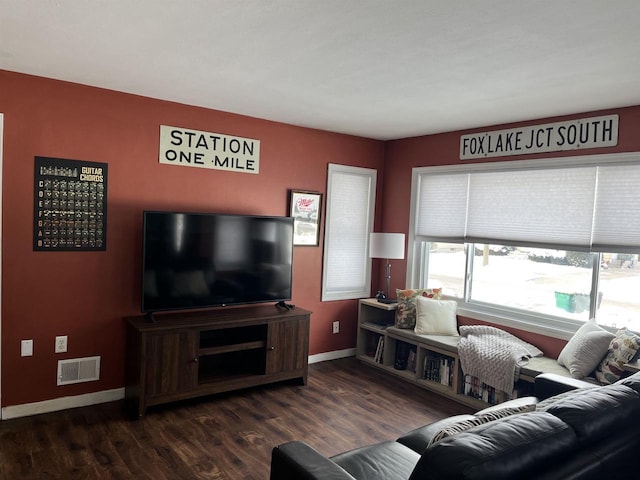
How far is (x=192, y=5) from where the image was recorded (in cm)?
211

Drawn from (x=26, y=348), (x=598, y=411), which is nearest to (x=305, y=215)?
(x=26, y=348)

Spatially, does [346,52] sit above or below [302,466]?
above

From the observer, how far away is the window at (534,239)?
3592 millimetres

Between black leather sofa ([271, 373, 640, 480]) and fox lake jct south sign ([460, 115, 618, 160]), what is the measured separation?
2.23 meters

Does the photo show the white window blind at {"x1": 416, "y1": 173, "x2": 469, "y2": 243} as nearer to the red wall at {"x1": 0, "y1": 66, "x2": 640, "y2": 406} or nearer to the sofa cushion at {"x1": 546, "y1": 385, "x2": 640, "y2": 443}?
the red wall at {"x1": 0, "y1": 66, "x2": 640, "y2": 406}

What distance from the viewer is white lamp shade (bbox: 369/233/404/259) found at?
4758 millimetres

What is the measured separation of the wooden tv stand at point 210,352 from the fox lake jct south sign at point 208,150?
1.29m

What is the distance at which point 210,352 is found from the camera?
3.76 metres

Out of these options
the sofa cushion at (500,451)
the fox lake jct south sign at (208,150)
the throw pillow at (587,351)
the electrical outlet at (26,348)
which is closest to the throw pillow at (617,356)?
the throw pillow at (587,351)

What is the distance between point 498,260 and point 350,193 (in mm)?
1699

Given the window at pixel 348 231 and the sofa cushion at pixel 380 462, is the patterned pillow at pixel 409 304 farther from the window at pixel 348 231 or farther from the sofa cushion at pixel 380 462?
the sofa cushion at pixel 380 462

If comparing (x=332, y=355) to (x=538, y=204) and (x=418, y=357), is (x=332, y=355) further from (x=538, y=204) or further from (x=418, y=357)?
(x=538, y=204)

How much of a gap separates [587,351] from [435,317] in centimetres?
136

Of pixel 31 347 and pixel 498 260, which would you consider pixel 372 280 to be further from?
pixel 31 347
